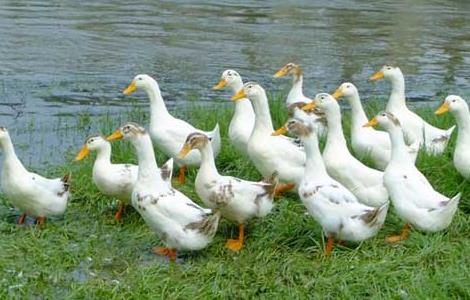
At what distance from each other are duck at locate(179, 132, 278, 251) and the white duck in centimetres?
23

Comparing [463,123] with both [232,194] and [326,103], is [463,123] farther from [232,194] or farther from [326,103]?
[232,194]

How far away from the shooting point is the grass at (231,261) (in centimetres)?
596

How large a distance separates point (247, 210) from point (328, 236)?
62 centimetres

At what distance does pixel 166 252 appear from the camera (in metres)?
6.77

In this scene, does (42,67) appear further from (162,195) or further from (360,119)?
(162,195)

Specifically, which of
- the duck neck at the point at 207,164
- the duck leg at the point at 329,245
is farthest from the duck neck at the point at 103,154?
the duck leg at the point at 329,245

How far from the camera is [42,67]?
13.7 m

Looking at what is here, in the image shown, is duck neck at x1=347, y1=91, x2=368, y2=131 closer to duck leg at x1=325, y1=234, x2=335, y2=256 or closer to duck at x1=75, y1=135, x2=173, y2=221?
duck at x1=75, y1=135, x2=173, y2=221

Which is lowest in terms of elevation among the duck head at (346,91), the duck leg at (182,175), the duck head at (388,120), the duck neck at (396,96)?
the duck leg at (182,175)

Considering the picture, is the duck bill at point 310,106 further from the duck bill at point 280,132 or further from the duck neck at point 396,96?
the duck neck at point 396,96

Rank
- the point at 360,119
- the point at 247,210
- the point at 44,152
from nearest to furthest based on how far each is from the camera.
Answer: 1. the point at 247,210
2. the point at 360,119
3. the point at 44,152

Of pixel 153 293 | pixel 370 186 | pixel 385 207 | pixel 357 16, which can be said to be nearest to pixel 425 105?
pixel 370 186

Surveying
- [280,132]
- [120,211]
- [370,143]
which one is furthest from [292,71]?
[120,211]

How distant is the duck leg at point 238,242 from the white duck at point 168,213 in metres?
0.25
